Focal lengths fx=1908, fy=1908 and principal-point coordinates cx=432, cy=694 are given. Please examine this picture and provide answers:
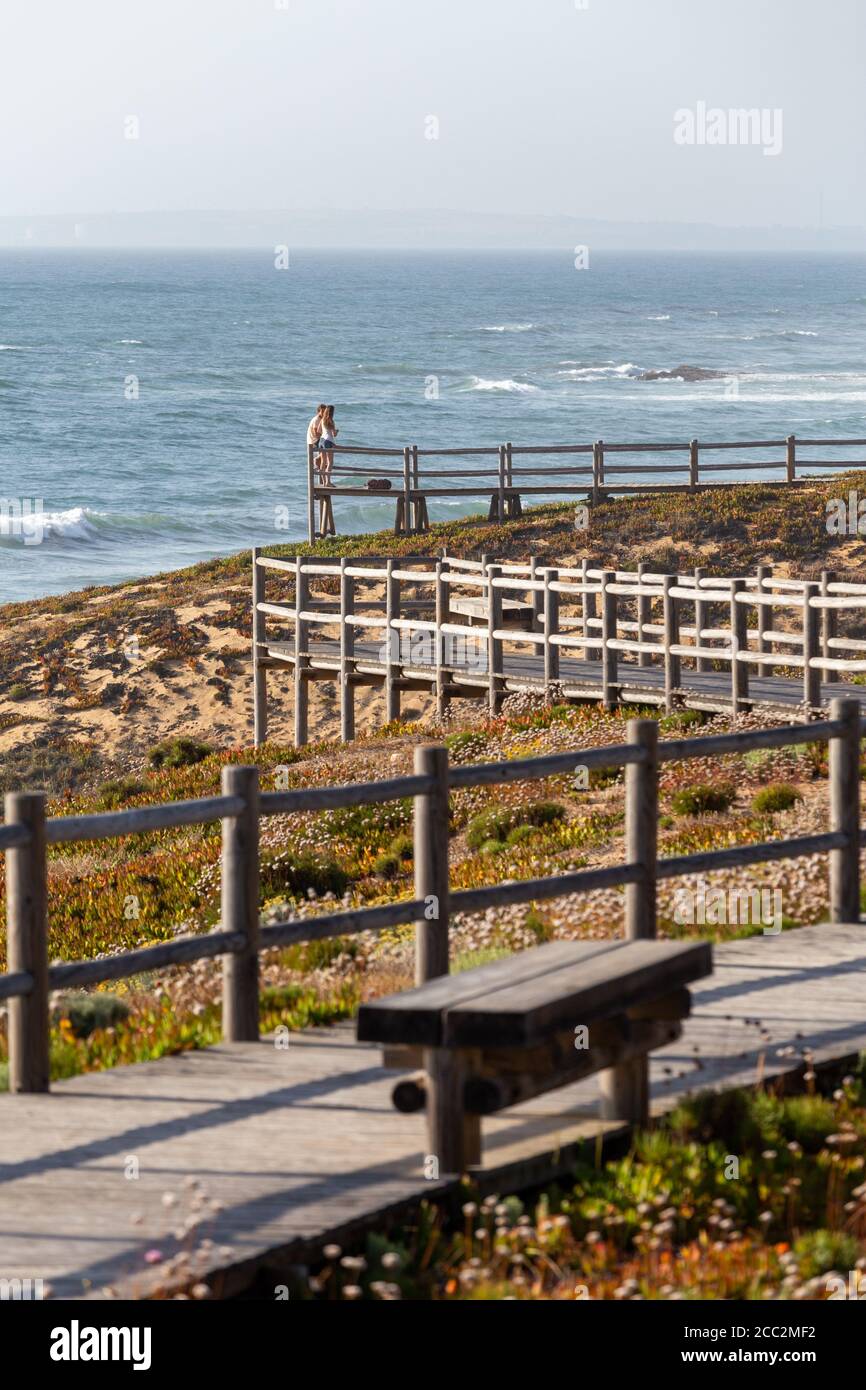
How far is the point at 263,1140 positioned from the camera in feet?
21.4

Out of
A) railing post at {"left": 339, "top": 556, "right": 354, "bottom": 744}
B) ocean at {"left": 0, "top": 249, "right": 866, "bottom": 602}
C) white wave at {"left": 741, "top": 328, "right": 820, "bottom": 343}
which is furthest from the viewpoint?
white wave at {"left": 741, "top": 328, "right": 820, "bottom": 343}

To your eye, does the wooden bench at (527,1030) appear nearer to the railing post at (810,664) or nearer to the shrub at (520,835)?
the shrub at (520,835)

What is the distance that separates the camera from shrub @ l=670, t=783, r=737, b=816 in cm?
1617

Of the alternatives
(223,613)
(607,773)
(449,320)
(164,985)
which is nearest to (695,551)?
(223,613)

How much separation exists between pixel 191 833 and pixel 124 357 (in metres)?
101

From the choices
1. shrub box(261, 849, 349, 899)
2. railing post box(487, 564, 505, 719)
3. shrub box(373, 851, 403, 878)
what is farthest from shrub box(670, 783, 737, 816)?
railing post box(487, 564, 505, 719)

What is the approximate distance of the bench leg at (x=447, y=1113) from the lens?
607 cm

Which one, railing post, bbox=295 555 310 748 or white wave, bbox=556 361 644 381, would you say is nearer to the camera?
railing post, bbox=295 555 310 748

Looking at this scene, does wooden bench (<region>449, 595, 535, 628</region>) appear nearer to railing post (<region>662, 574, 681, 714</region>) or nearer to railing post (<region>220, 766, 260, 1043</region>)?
railing post (<region>662, 574, 681, 714</region>)

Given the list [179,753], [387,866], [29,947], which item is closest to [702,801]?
[387,866]

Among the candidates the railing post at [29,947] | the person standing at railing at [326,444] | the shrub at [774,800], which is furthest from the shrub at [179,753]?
the railing post at [29,947]

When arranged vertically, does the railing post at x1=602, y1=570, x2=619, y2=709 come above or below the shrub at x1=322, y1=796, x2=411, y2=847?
above

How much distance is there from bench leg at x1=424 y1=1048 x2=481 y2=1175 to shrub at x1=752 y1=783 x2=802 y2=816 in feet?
32.1
